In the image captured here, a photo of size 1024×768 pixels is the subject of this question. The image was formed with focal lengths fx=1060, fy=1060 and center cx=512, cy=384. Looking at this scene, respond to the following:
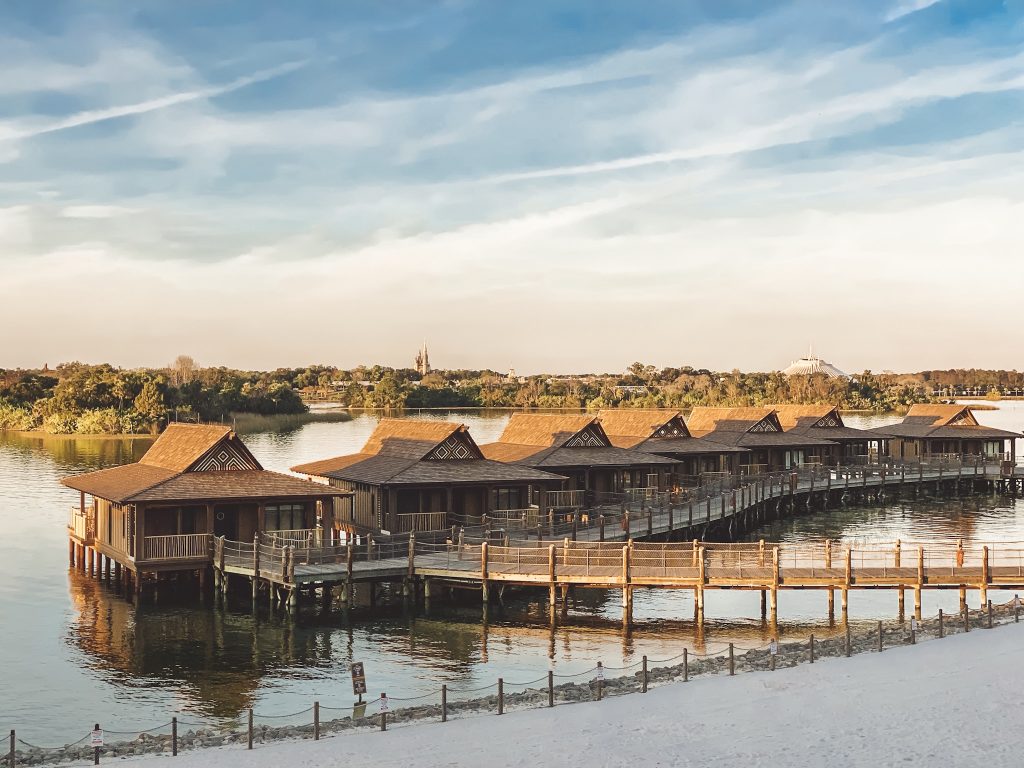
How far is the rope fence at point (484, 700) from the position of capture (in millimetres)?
24031

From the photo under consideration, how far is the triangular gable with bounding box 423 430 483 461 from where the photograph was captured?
159ft

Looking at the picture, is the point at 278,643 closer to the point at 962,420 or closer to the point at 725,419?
the point at 725,419

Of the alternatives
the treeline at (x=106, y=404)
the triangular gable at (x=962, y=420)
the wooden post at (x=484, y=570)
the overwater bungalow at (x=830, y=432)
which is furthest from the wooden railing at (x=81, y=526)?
the treeline at (x=106, y=404)

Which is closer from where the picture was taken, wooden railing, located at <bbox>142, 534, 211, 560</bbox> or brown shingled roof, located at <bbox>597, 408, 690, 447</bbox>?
wooden railing, located at <bbox>142, 534, 211, 560</bbox>

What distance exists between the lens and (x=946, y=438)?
291 feet

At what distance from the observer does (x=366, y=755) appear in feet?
75.2

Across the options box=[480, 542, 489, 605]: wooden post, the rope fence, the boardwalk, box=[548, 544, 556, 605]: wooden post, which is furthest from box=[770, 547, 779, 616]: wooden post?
box=[480, 542, 489, 605]: wooden post

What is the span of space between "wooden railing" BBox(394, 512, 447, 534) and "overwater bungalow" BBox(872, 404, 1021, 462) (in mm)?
53626

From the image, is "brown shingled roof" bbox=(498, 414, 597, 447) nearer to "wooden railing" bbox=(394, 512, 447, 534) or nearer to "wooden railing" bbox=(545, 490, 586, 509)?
"wooden railing" bbox=(545, 490, 586, 509)

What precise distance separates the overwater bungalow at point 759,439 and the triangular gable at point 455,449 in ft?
98.4

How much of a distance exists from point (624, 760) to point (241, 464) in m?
24.6

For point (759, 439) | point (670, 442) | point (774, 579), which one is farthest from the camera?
point (759, 439)

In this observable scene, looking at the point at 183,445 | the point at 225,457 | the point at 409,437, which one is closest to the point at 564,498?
the point at 409,437

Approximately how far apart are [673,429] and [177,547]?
3808cm
